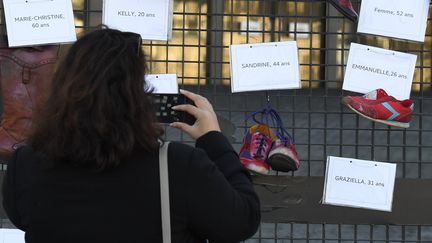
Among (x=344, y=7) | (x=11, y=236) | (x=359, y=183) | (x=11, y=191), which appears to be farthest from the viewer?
(x=11, y=236)

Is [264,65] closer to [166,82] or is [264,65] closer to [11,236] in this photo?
[166,82]

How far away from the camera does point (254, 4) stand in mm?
4238

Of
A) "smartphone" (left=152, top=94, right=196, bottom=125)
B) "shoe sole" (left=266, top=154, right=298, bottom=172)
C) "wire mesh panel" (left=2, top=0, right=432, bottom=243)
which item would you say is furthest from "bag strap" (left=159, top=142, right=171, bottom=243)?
"wire mesh panel" (left=2, top=0, right=432, bottom=243)

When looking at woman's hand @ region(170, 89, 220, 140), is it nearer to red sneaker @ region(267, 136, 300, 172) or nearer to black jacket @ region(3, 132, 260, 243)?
black jacket @ region(3, 132, 260, 243)

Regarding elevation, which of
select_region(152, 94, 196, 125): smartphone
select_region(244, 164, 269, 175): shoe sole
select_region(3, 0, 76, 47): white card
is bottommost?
select_region(244, 164, 269, 175): shoe sole

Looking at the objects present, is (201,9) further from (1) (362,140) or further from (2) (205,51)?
(1) (362,140)

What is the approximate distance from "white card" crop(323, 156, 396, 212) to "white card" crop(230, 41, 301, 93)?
386 mm

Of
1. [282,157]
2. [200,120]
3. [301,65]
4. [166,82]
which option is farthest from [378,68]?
[200,120]

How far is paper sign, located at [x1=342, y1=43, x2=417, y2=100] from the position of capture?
3.44 m

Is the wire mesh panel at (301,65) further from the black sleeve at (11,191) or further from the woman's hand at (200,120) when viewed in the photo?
the black sleeve at (11,191)

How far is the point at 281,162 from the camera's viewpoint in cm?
322

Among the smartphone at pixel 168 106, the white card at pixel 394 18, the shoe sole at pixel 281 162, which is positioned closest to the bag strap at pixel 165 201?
the smartphone at pixel 168 106

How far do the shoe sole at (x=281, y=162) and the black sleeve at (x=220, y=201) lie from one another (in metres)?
1.03

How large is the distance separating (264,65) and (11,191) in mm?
1453
